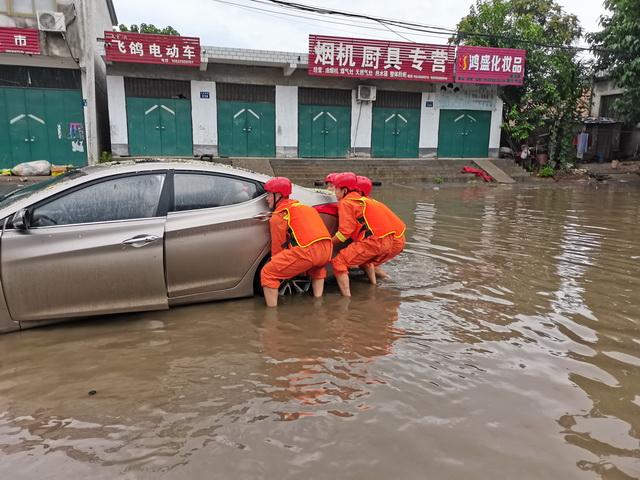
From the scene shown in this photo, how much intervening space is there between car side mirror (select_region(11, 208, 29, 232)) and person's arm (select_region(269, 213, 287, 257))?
1939 millimetres

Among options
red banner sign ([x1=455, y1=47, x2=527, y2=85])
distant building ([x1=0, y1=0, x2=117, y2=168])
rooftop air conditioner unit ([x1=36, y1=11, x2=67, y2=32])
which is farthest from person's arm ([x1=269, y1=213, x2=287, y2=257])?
red banner sign ([x1=455, y1=47, x2=527, y2=85])

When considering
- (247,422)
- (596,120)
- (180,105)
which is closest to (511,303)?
(247,422)

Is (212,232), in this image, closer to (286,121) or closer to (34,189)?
(34,189)

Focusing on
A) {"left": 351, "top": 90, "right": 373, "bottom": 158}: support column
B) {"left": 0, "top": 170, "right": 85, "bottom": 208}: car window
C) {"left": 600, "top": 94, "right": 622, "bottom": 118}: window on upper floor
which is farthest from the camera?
{"left": 600, "top": 94, "right": 622, "bottom": 118}: window on upper floor

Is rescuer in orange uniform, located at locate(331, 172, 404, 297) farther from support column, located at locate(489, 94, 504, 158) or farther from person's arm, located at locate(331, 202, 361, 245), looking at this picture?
support column, located at locate(489, 94, 504, 158)

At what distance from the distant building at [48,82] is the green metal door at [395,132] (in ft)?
35.6

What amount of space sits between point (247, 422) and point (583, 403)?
2.07m

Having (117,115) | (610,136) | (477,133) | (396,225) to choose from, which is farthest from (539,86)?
(396,225)

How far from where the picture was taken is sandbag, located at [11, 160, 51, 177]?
14828mm

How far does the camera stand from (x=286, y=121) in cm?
1992

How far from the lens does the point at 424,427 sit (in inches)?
111

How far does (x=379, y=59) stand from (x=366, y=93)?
1454mm

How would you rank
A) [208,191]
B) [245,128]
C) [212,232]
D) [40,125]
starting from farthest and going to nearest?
1. [245,128]
2. [40,125]
3. [208,191]
4. [212,232]

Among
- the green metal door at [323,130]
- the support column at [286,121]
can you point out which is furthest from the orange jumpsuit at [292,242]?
the green metal door at [323,130]
